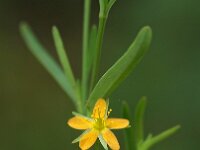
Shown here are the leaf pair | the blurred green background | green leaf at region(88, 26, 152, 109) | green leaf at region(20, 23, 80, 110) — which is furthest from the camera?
the blurred green background

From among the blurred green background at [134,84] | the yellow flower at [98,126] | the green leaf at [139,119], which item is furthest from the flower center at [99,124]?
the blurred green background at [134,84]

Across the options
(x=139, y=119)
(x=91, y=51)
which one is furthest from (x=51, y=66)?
(x=139, y=119)

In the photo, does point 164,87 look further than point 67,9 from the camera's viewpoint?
No

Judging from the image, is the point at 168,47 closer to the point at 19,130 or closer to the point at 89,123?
the point at 19,130

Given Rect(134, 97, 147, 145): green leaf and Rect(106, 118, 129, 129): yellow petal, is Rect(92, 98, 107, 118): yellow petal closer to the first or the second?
Rect(106, 118, 129, 129): yellow petal

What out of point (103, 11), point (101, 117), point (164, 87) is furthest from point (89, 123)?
point (164, 87)

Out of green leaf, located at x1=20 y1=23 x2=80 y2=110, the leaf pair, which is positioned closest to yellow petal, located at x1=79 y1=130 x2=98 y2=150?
the leaf pair
